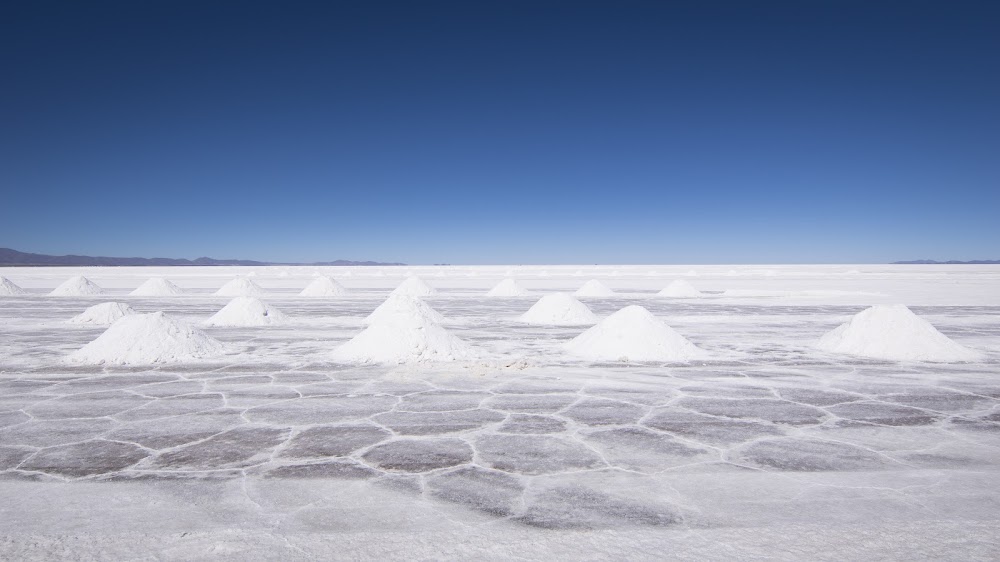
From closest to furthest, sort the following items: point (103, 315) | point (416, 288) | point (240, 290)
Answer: point (103, 315), point (416, 288), point (240, 290)

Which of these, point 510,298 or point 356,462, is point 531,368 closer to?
point 356,462

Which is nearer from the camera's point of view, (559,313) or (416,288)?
(559,313)

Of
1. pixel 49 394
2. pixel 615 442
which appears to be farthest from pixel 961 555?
pixel 49 394

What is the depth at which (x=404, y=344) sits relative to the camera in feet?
22.1

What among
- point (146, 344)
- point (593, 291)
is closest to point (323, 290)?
point (593, 291)

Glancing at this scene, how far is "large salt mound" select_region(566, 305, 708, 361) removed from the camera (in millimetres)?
6840

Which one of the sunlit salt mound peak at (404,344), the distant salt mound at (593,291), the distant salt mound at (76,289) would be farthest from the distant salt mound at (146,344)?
the distant salt mound at (76,289)

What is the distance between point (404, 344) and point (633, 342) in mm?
3018

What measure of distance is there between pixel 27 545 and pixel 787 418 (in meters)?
4.91

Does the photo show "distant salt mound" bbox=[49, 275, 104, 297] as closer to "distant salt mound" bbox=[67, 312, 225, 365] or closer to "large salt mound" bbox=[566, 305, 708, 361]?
"distant salt mound" bbox=[67, 312, 225, 365]

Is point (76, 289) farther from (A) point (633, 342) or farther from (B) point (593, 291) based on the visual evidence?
(A) point (633, 342)

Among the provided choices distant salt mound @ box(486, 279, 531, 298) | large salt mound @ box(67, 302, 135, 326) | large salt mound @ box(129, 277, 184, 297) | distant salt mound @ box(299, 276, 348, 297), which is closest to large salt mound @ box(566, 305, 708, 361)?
large salt mound @ box(67, 302, 135, 326)

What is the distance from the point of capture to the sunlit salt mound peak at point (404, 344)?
Answer: 21.8 feet

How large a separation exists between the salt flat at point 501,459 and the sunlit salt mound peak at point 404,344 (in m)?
0.24
